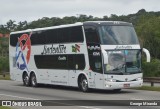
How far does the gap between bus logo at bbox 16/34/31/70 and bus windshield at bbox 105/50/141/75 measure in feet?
32.1

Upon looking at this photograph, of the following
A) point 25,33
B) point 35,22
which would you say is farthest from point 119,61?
point 35,22

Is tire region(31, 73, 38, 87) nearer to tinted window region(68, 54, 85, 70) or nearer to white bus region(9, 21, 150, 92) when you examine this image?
white bus region(9, 21, 150, 92)

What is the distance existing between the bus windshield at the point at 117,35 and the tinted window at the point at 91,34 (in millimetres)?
314

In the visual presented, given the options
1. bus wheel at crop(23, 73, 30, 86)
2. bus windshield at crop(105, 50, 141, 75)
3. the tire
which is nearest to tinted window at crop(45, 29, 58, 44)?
the tire

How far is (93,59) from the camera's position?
2686cm

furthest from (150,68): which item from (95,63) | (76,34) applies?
(95,63)

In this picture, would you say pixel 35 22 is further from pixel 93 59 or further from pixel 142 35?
pixel 93 59

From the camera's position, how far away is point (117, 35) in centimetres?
2677

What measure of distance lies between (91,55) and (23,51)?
9681 millimetres

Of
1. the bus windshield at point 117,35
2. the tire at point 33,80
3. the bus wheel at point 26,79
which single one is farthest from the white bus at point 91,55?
the bus wheel at point 26,79

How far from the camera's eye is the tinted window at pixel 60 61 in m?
28.2

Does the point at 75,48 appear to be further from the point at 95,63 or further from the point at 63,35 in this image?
the point at 95,63

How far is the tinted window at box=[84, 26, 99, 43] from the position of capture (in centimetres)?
2653

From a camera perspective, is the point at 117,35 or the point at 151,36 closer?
the point at 117,35
